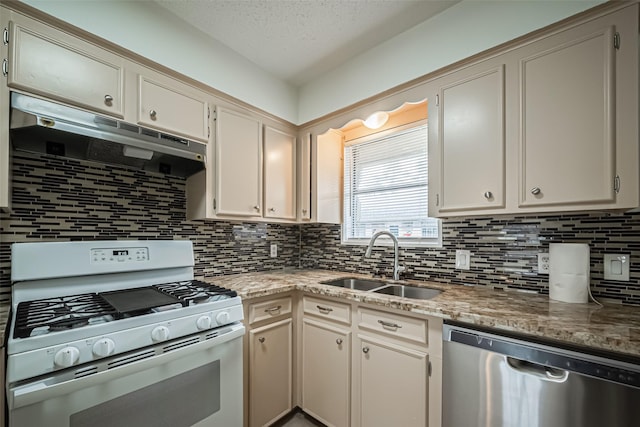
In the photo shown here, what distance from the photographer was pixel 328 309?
173cm

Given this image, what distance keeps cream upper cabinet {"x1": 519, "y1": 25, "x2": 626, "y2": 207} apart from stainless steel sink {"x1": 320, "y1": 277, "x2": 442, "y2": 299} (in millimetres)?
750

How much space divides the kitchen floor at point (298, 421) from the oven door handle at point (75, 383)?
994 mm

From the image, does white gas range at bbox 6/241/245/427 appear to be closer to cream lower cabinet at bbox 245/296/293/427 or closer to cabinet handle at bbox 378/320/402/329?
cream lower cabinet at bbox 245/296/293/427

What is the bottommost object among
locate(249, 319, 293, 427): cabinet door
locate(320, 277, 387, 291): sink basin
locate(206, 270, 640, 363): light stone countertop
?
locate(249, 319, 293, 427): cabinet door

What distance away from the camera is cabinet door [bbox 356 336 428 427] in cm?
134

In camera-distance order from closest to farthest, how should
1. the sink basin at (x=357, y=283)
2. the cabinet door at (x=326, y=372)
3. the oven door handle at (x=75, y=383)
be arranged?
the oven door handle at (x=75, y=383) < the cabinet door at (x=326, y=372) < the sink basin at (x=357, y=283)

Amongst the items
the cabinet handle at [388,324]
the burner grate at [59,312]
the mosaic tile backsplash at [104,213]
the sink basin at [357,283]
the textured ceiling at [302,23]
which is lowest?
the cabinet handle at [388,324]

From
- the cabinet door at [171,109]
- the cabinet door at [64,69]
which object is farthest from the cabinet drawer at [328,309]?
the cabinet door at [64,69]

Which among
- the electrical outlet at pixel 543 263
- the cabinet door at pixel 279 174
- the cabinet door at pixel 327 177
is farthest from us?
the cabinet door at pixel 327 177

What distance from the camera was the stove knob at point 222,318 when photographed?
133 cm

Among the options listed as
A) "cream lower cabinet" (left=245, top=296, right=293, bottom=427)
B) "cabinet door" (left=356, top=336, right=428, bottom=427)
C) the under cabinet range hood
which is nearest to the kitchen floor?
"cream lower cabinet" (left=245, top=296, right=293, bottom=427)

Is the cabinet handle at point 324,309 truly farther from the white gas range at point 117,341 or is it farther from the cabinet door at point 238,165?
the cabinet door at point 238,165

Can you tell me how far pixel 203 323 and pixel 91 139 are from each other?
1013 mm

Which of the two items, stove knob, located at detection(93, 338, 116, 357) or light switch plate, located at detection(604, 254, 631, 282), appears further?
light switch plate, located at detection(604, 254, 631, 282)
